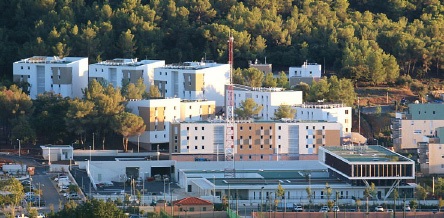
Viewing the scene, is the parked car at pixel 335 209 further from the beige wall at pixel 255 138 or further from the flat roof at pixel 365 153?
the beige wall at pixel 255 138

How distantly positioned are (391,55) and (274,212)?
59.2 ft

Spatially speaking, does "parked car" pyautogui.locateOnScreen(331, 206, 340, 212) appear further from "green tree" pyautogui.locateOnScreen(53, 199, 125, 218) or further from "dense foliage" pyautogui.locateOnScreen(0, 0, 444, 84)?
"dense foliage" pyautogui.locateOnScreen(0, 0, 444, 84)

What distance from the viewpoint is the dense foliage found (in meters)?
53.2

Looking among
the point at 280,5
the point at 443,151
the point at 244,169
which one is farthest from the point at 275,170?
the point at 280,5

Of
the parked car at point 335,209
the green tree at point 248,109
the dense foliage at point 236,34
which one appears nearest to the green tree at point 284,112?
the green tree at point 248,109

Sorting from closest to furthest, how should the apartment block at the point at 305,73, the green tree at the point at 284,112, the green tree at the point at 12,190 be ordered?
the green tree at the point at 12,190, the green tree at the point at 284,112, the apartment block at the point at 305,73

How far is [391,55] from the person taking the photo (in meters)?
53.1

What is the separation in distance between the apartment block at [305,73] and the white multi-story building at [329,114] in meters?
4.77

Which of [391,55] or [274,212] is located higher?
[391,55]

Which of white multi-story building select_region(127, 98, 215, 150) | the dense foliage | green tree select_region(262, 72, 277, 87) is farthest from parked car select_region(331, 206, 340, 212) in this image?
the dense foliage

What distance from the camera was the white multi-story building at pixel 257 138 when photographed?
4359 centimetres

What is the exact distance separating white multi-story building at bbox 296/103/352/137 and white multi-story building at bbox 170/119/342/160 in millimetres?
1453

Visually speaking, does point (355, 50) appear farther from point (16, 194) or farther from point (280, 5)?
point (16, 194)

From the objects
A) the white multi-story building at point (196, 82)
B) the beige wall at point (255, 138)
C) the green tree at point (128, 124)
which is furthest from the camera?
the white multi-story building at point (196, 82)
